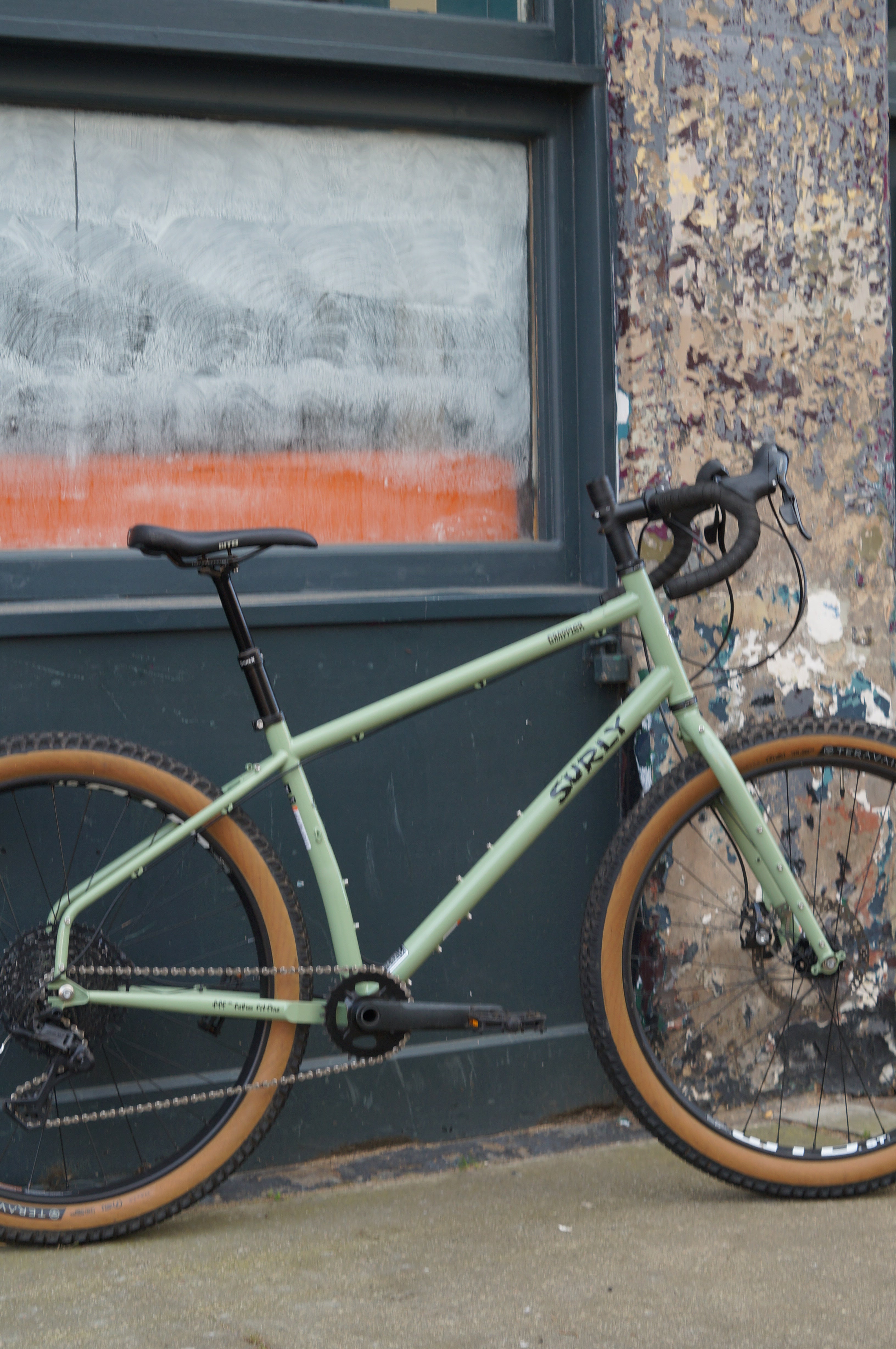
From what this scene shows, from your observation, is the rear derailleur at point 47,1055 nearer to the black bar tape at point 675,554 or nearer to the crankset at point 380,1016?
the crankset at point 380,1016

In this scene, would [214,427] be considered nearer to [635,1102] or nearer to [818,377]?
[818,377]

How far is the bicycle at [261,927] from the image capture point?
2.68 metres

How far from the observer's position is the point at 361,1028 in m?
2.75

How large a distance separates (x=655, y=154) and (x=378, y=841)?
1.78m

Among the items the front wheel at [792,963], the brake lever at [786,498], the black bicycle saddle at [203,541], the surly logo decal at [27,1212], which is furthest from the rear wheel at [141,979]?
the brake lever at [786,498]

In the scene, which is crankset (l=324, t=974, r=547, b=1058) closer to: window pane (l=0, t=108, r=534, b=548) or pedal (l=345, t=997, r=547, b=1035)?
pedal (l=345, t=997, r=547, b=1035)

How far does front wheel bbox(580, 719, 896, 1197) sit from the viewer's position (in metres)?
2.91

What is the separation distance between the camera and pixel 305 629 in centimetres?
318

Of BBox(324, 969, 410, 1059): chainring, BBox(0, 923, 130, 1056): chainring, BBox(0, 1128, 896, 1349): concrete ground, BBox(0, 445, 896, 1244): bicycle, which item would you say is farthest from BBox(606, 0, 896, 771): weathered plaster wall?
BBox(0, 923, 130, 1056): chainring

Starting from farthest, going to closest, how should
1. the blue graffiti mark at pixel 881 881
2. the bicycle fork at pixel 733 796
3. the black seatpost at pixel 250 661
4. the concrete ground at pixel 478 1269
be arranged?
the blue graffiti mark at pixel 881 881 < the bicycle fork at pixel 733 796 < the black seatpost at pixel 250 661 < the concrete ground at pixel 478 1269

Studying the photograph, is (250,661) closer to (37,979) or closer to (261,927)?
(261,927)

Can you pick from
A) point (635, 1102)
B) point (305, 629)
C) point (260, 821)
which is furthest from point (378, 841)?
point (635, 1102)

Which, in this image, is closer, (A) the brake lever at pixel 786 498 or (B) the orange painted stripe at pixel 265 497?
(A) the brake lever at pixel 786 498

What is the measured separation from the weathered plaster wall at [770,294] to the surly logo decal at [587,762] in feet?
1.56
